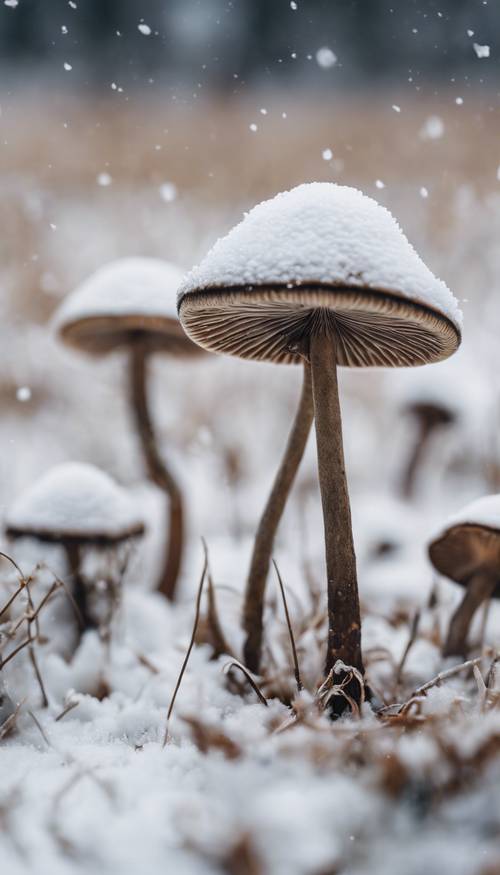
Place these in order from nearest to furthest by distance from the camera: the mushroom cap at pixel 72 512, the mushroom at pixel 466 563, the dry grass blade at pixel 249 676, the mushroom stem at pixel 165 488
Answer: the dry grass blade at pixel 249 676 → the mushroom at pixel 466 563 → the mushroom cap at pixel 72 512 → the mushroom stem at pixel 165 488

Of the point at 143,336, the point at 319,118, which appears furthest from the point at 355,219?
the point at 319,118

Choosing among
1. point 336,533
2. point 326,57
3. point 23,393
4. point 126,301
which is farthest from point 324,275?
point 23,393

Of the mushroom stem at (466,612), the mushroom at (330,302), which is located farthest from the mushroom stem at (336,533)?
the mushroom stem at (466,612)

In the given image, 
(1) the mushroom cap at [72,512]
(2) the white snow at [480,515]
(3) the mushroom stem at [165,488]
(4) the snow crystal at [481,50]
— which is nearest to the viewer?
(2) the white snow at [480,515]

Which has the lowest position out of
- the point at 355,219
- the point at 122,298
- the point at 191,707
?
the point at 191,707

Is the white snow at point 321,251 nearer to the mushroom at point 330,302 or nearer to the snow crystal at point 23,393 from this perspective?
the mushroom at point 330,302

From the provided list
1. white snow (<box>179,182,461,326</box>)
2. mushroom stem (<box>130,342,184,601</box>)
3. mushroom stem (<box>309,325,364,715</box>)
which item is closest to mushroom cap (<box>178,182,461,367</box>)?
white snow (<box>179,182,461,326</box>)

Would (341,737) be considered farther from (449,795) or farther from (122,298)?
(122,298)

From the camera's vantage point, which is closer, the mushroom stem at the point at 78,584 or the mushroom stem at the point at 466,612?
the mushroom stem at the point at 466,612
